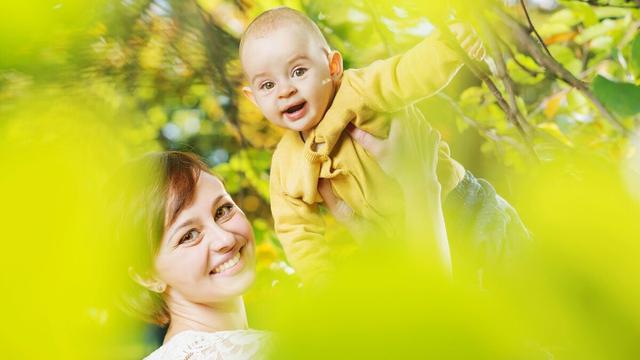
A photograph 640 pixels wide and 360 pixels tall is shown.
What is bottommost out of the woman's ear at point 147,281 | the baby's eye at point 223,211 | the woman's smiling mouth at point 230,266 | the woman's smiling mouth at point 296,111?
the woman's ear at point 147,281

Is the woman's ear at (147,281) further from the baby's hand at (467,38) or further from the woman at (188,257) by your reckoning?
the baby's hand at (467,38)

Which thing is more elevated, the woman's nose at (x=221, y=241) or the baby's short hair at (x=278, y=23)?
the baby's short hair at (x=278, y=23)

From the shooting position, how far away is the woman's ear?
0.34 meters

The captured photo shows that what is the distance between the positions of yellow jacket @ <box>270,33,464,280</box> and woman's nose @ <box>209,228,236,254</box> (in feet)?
0.07

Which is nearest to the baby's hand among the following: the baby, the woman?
the baby

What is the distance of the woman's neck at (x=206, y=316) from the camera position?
0.35 metres

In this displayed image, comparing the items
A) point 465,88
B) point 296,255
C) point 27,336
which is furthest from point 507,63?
point 27,336

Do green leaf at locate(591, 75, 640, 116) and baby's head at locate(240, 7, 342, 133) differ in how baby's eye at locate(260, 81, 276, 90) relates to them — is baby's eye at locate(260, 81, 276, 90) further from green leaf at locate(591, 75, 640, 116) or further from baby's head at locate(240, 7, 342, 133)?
green leaf at locate(591, 75, 640, 116)

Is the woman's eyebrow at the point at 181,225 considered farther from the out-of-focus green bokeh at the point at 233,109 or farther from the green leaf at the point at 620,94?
the green leaf at the point at 620,94

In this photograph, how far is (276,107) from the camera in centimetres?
32

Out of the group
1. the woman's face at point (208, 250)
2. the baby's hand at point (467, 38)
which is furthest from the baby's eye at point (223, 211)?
the baby's hand at point (467, 38)

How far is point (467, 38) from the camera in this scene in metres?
0.30

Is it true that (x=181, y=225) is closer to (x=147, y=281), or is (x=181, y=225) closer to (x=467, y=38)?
(x=147, y=281)

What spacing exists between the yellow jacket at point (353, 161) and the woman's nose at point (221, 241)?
2 centimetres
